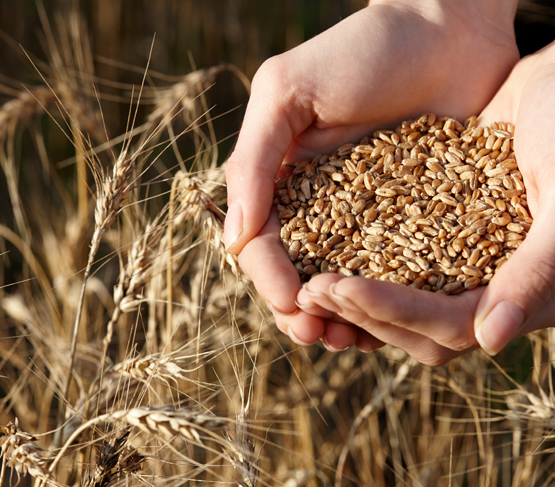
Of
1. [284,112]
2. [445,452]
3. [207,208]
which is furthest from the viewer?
[445,452]

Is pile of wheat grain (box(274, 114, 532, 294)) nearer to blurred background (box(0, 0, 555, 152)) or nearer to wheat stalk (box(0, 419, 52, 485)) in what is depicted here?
wheat stalk (box(0, 419, 52, 485))

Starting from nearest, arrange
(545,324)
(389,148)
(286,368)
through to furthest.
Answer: (545,324), (389,148), (286,368)

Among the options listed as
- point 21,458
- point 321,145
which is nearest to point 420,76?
point 321,145

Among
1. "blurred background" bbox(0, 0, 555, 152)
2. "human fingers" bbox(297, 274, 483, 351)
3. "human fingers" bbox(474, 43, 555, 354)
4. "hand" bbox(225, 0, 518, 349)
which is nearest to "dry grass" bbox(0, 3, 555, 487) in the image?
"hand" bbox(225, 0, 518, 349)

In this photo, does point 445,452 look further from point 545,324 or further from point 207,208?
point 207,208

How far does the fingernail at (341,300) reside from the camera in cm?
129

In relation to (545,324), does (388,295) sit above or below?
above

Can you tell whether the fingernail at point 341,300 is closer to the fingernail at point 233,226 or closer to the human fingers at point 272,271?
the human fingers at point 272,271

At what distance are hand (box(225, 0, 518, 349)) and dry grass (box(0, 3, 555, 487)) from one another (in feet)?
0.40

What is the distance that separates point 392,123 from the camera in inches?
88.1

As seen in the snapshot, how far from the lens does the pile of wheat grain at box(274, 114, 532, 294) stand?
5.54 feet

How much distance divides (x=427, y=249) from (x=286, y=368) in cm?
197

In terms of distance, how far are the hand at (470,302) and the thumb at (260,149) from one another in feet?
1.25

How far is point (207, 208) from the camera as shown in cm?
172
